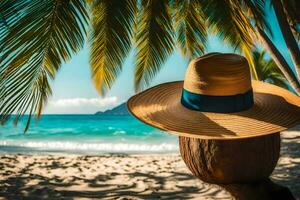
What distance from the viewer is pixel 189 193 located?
5.12m

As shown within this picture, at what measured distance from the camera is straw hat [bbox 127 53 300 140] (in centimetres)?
117

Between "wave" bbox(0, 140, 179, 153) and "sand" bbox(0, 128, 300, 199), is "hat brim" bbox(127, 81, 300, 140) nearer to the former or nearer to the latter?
"sand" bbox(0, 128, 300, 199)

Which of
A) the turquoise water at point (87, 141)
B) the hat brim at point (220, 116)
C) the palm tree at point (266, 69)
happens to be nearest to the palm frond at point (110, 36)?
the hat brim at point (220, 116)

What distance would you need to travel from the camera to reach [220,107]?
124cm

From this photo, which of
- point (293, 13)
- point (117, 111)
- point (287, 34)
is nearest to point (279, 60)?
point (287, 34)

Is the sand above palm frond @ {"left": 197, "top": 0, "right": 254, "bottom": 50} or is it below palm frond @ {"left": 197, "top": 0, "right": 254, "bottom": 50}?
below

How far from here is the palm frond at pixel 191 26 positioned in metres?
4.95

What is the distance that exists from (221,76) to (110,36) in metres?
2.63

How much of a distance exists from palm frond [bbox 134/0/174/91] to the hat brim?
2.77 m

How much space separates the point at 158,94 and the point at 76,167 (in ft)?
20.6

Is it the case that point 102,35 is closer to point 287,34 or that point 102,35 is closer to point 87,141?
point 287,34

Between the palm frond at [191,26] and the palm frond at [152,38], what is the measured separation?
1.97 feet

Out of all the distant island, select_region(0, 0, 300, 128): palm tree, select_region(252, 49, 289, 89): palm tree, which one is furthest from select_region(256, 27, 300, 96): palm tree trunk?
the distant island

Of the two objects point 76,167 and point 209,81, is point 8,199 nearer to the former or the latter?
point 76,167
